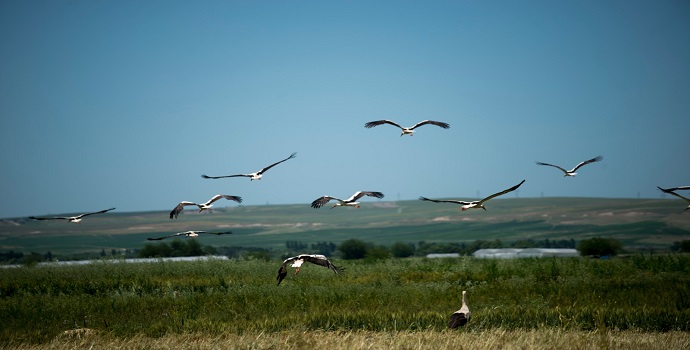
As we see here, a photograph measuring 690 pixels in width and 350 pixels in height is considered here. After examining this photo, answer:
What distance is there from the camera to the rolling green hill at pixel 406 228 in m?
159

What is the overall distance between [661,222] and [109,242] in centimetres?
11658

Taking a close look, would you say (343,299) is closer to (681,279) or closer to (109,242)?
(681,279)

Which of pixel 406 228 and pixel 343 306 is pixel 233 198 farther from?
pixel 406 228

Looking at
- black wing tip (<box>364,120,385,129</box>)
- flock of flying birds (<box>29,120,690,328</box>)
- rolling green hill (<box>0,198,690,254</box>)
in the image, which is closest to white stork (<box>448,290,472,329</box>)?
flock of flying birds (<box>29,120,690,328</box>)

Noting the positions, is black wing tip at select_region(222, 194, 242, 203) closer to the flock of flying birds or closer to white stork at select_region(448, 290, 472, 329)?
the flock of flying birds

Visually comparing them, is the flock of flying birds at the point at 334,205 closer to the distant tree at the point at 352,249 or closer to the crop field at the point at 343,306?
the crop field at the point at 343,306

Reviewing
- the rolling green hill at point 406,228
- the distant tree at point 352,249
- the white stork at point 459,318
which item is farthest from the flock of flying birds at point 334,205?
the rolling green hill at point 406,228

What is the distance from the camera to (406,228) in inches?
7392

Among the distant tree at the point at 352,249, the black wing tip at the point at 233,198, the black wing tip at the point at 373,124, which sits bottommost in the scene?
the distant tree at the point at 352,249

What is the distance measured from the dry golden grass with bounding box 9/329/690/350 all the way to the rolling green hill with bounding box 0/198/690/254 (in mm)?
138298

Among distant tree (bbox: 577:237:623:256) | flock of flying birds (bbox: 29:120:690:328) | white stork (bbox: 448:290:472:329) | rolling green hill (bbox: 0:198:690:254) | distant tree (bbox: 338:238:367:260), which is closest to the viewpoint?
flock of flying birds (bbox: 29:120:690:328)

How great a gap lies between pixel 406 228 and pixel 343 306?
16951cm

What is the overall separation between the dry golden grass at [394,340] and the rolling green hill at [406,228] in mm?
138298

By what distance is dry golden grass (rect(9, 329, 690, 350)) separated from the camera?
13.4 m
